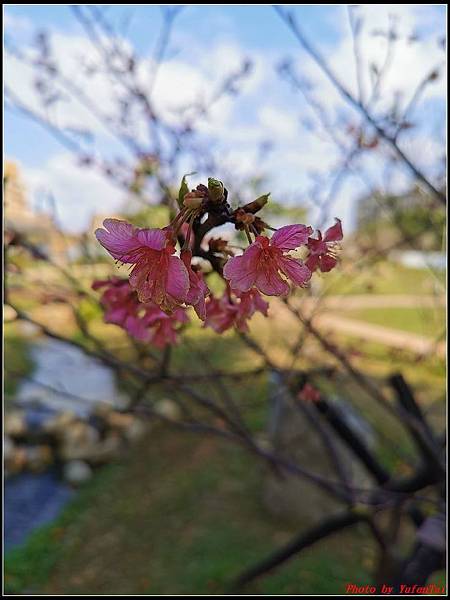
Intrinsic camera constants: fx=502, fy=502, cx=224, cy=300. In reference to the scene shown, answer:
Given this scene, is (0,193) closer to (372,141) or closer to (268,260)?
(268,260)

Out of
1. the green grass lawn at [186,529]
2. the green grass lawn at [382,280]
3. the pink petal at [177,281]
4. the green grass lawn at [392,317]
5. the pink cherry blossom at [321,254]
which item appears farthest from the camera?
the green grass lawn at [392,317]

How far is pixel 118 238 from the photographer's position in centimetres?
59

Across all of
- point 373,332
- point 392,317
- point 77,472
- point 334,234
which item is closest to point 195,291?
point 334,234

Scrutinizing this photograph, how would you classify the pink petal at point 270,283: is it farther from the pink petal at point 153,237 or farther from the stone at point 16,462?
the stone at point 16,462

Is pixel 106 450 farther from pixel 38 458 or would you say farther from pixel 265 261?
pixel 265 261

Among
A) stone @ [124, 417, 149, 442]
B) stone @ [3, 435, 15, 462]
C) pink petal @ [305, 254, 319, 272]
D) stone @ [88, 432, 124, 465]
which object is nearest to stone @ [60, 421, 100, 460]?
stone @ [88, 432, 124, 465]

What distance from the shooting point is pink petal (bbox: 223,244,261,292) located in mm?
595

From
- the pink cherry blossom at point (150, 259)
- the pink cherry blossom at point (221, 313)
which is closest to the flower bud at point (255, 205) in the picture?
the pink cherry blossom at point (150, 259)

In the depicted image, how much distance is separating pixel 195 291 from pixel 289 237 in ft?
0.43

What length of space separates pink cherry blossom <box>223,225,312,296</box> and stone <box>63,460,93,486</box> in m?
5.01

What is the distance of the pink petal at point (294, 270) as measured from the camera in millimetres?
608

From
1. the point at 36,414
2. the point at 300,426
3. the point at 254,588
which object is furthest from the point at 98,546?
the point at 36,414

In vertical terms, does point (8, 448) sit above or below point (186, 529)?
above

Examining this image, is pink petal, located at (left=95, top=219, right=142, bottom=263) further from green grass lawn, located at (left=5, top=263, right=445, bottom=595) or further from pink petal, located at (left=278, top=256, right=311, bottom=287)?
green grass lawn, located at (left=5, top=263, right=445, bottom=595)
